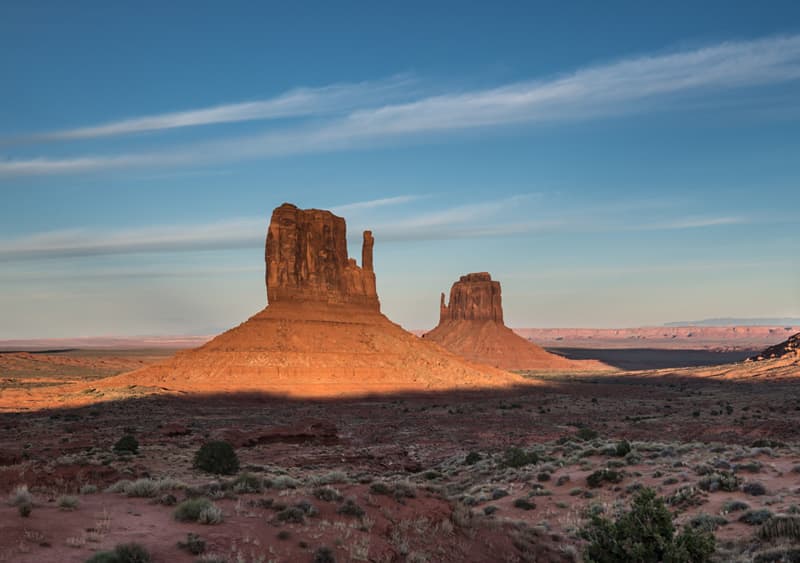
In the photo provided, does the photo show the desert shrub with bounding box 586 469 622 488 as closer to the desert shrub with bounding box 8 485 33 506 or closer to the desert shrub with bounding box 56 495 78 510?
the desert shrub with bounding box 56 495 78 510

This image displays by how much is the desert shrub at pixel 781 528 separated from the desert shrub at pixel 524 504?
6267mm

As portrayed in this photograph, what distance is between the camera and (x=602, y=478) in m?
19.4

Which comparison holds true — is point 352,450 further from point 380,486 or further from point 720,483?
point 720,483

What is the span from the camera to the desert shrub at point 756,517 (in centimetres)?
1342

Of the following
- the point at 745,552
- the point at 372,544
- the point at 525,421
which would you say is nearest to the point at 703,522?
the point at 745,552

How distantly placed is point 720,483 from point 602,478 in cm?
354

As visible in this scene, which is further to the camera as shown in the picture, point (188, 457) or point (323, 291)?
point (323, 291)

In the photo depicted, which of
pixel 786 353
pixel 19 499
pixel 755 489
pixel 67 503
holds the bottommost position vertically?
pixel 786 353

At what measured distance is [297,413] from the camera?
184 ft

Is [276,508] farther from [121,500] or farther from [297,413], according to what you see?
[297,413]

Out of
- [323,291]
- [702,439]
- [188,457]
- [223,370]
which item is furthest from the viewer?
[323,291]

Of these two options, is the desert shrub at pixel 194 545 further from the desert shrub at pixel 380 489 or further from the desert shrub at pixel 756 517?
the desert shrub at pixel 756 517

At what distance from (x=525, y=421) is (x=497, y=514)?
33125mm

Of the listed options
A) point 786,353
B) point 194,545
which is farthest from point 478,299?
point 194,545
